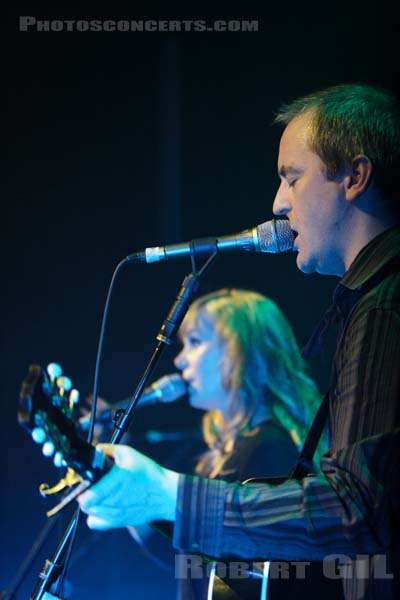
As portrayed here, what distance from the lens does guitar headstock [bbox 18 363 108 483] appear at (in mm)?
1023

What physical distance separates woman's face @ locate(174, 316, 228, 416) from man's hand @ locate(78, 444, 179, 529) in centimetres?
200

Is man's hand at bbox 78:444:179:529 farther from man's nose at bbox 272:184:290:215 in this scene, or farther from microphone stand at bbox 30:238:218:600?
man's nose at bbox 272:184:290:215

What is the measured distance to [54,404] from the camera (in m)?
1.07

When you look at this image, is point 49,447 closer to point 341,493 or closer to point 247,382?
point 341,493

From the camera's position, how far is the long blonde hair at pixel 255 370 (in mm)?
3078

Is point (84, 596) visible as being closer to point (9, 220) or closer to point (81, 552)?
point (81, 552)

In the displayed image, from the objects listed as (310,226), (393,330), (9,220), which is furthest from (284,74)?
(393,330)

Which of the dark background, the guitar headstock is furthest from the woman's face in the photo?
the guitar headstock

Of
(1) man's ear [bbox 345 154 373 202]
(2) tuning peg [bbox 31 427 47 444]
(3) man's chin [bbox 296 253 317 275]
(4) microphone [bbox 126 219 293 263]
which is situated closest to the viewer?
(2) tuning peg [bbox 31 427 47 444]

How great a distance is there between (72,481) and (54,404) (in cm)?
12

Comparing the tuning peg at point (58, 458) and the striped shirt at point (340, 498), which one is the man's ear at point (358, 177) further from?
the tuning peg at point (58, 458)

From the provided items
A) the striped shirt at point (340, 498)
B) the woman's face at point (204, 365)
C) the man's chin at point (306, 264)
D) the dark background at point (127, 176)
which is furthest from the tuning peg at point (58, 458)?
the dark background at point (127, 176)

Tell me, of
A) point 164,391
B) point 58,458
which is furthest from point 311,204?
point 164,391

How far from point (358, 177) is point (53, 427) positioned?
823 millimetres
